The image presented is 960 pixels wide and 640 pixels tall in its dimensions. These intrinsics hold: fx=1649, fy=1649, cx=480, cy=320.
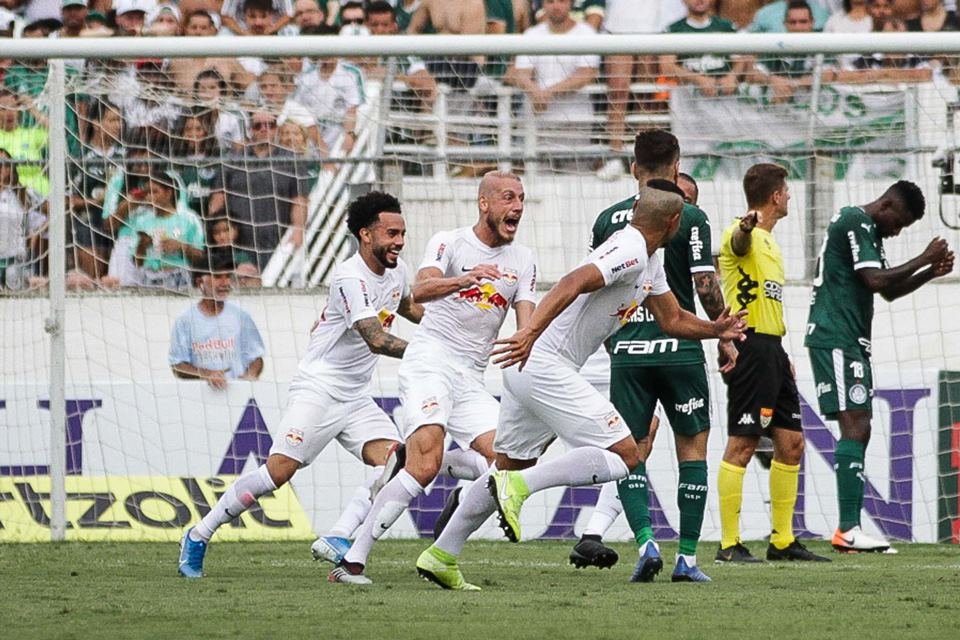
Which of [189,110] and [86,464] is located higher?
[189,110]

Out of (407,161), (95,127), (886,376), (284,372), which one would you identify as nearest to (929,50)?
(886,376)

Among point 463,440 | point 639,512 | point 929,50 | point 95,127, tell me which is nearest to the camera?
point 639,512

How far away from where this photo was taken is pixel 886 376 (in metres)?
11.7

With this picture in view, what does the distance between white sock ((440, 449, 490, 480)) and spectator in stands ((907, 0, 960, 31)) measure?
27.6ft

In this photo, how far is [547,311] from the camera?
6.88 m

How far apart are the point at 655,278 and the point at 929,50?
4263 millimetres

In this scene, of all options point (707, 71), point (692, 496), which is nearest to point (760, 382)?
point (692, 496)

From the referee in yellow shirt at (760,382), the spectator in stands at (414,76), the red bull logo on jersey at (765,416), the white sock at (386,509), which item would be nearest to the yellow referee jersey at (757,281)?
the referee in yellow shirt at (760,382)

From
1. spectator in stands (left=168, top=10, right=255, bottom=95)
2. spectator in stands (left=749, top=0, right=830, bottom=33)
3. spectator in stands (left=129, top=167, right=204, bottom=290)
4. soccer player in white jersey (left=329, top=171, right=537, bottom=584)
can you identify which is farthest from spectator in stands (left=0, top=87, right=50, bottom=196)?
spectator in stands (left=749, top=0, right=830, bottom=33)

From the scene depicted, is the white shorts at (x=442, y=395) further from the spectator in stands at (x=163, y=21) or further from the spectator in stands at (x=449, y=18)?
the spectator in stands at (x=163, y=21)

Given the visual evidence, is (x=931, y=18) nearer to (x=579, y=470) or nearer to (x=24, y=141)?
(x=24, y=141)

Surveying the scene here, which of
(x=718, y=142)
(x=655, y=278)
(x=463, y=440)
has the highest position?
(x=718, y=142)

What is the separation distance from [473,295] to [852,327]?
2865 mm

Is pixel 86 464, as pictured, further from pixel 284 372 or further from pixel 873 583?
pixel 873 583
